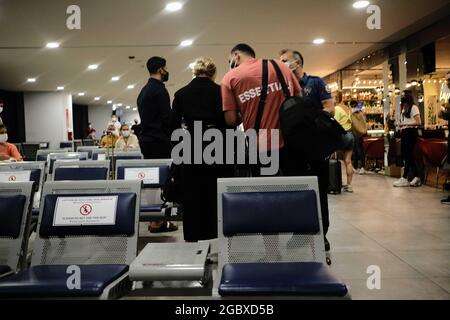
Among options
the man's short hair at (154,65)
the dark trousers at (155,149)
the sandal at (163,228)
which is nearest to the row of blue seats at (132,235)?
the dark trousers at (155,149)

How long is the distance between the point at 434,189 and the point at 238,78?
6.01 m

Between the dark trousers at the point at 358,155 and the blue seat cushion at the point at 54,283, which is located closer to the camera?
the blue seat cushion at the point at 54,283

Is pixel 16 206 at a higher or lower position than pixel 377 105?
lower

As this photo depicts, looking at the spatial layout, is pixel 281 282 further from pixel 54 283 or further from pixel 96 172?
pixel 96 172

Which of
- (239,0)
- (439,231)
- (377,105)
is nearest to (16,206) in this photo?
(439,231)

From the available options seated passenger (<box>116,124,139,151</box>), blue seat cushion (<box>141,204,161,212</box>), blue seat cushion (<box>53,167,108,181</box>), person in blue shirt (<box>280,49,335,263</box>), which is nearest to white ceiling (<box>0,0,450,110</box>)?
seated passenger (<box>116,124,139,151</box>)

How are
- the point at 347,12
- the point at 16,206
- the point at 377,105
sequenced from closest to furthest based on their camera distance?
the point at 16,206 → the point at 347,12 → the point at 377,105

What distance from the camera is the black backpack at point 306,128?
273cm

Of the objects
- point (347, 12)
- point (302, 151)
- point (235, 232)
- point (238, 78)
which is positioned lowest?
point (235, 232)

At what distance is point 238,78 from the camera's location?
2.88m

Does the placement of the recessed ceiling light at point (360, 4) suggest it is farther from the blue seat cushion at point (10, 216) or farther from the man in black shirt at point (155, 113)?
the blue seat cushion at point (10, 216)

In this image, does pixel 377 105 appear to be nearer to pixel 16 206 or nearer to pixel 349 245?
pixel 349 245

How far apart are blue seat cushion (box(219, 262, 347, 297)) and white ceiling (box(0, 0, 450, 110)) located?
5.70 meters

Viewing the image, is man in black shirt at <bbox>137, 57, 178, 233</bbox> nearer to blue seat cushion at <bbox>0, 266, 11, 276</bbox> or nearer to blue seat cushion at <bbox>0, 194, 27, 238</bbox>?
blue seat cushion at <bbox>0, 194, 27, 238</bbox>
